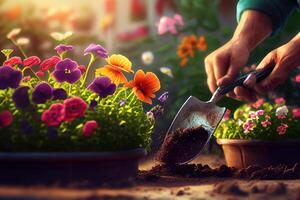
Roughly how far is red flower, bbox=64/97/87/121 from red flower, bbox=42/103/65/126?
0.07ft

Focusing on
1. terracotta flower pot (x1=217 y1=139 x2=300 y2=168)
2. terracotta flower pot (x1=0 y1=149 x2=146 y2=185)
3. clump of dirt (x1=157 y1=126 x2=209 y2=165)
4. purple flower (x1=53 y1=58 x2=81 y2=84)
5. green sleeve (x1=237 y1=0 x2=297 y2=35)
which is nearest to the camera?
terracotta flower pot (x1=0 y1=149 x2=146 y2=185)

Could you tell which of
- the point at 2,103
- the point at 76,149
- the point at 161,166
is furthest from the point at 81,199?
the point at 161,166

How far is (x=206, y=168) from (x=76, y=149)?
43.1 inches

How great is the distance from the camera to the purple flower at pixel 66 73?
271cm

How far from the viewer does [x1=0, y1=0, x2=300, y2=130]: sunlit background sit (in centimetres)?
553

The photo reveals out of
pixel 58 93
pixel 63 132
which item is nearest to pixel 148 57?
pixel 58 93

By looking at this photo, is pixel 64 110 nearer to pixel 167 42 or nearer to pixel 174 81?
pixel 174 81

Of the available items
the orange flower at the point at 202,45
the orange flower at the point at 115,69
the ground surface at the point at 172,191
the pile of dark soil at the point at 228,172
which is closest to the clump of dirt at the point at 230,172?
the pile of dark soil at the point at 228,172

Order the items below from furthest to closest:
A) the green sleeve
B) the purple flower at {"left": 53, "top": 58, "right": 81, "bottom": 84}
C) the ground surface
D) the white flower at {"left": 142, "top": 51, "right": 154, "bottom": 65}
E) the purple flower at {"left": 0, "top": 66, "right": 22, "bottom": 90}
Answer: the white flower at {"left": 142, "top": 51, "right": 154, "bottom": 65} → the green sleeve → the purple flower at {"left": 53, "top": 58, "right": 81, "bottom": 84} → the purple flower at {"left": 0, "top": 66, "right": 22, "bottom": 90} → the ground surface

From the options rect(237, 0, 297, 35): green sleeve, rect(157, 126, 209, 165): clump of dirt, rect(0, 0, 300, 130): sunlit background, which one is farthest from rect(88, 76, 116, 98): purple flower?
rect(0, 0, 300, 130): sunlit background

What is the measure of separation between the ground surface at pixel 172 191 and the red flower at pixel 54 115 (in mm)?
302

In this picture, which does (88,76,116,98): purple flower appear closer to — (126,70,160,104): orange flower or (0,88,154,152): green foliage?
(0,88,154,152): green foliage

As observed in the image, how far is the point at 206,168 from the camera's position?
11.1 ft

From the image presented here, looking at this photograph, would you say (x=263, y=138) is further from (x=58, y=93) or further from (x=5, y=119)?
(x=5, y=119)
